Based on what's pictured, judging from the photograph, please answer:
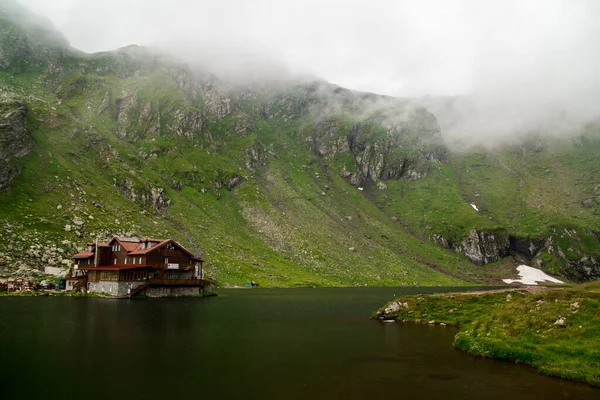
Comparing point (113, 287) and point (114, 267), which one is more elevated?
point (114, 267)

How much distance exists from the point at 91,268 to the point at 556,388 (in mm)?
96543

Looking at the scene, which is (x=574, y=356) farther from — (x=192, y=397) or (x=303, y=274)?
(x=303, y=274)

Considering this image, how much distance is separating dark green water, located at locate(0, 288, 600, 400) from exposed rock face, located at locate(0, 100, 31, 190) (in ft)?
371

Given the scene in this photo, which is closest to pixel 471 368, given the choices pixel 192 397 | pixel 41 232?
pixel 192 397

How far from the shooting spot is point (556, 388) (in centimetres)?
2520

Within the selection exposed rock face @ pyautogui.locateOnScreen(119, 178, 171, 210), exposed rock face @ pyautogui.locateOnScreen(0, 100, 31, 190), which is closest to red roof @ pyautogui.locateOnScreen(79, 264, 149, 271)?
exposed rock face @ pyautogui.locateOnScreen(0, 100, 31, 190)

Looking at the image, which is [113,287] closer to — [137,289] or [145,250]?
[137,289]

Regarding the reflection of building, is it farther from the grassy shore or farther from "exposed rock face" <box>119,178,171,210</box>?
"exposed rock face" <box>119,178,171,210</box>

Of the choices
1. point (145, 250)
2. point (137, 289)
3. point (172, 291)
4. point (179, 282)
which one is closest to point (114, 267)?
point (145, 250)

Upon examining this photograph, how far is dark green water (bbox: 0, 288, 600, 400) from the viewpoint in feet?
74.7

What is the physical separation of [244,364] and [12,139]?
531ft

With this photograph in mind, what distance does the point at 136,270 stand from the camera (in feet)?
311

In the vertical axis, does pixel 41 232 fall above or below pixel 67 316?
above

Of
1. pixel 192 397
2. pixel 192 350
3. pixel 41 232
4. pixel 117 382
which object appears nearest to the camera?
pixel 192 397
